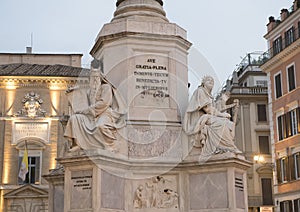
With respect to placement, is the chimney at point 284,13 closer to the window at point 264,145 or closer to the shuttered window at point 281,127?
the shuttered window at point 281,127

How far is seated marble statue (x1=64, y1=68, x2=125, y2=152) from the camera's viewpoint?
1033cm

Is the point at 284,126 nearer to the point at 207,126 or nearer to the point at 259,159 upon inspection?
the point at 259,159

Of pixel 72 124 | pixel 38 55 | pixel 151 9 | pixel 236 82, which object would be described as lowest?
pixel 72 124

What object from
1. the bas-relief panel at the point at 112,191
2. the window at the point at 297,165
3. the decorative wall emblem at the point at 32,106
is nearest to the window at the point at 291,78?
the window at the point at 297,165

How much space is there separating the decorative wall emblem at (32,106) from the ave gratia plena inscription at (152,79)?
98.0ft

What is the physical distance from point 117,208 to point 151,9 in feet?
16.2

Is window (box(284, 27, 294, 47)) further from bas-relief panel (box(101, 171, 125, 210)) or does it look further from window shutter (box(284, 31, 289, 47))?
bas-relief panel (box(101, 171, 125, 210))

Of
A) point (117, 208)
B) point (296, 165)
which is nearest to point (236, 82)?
point (296, 165)

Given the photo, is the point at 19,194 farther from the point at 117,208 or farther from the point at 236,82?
the point at 117,208

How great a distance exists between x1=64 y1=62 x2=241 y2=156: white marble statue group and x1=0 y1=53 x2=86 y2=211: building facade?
27807 mm

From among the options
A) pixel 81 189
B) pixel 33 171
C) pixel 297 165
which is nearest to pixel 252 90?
pixel 297 165

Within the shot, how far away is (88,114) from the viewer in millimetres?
10633

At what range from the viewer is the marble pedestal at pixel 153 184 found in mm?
9852

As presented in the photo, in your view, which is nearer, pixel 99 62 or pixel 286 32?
pixel 99 62
